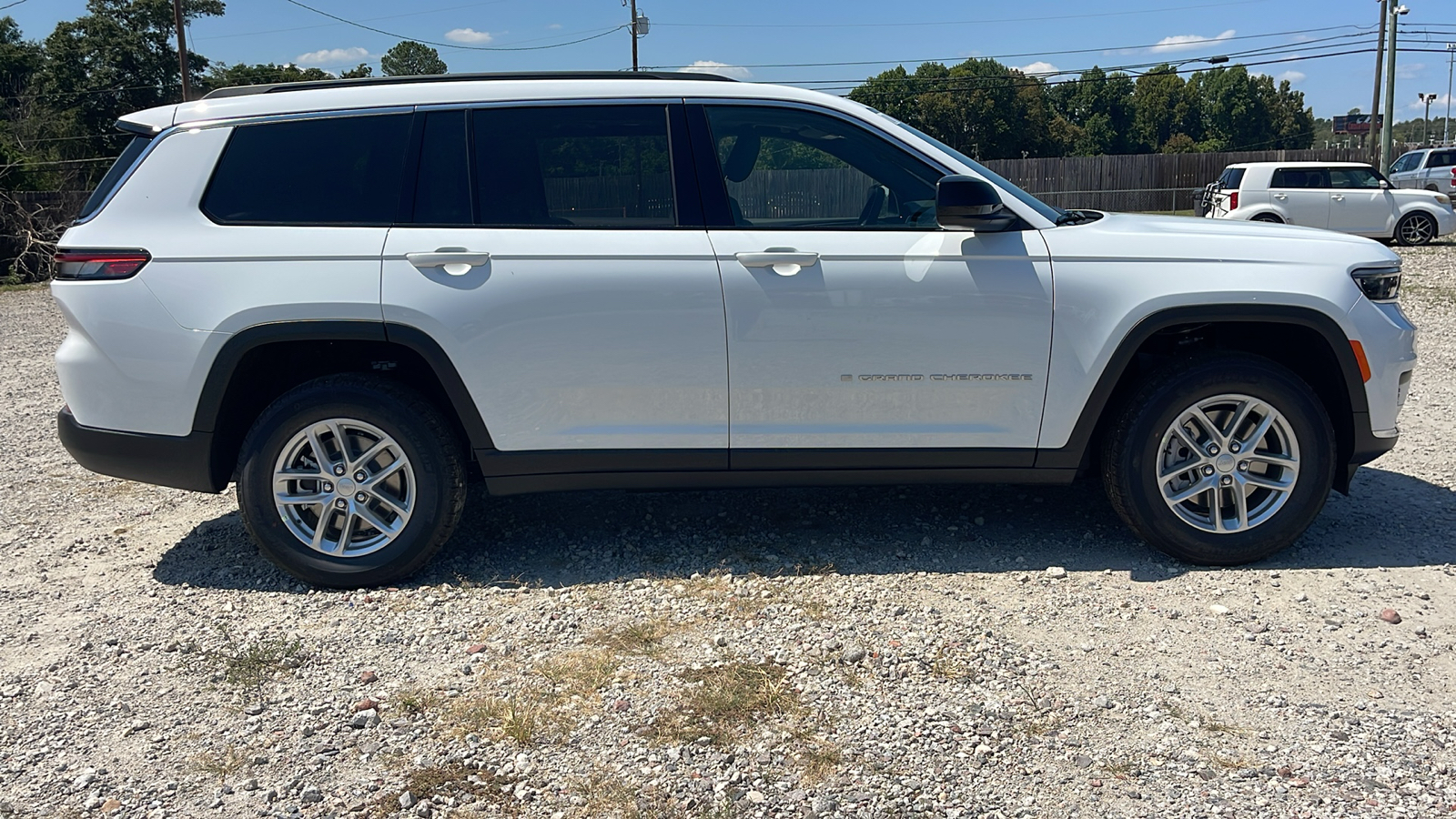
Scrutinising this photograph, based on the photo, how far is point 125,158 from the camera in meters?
4.16

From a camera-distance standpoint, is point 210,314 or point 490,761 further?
point 210,314

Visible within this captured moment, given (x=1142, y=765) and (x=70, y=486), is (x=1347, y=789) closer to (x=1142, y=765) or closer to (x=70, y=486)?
(x=1142, y=765)

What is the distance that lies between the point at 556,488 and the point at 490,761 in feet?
4.63

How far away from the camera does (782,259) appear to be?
402cm

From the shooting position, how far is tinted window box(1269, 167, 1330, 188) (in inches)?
781

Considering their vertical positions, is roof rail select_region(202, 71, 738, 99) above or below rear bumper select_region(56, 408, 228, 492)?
above

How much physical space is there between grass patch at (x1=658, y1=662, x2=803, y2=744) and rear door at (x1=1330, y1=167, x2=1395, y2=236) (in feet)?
66.2

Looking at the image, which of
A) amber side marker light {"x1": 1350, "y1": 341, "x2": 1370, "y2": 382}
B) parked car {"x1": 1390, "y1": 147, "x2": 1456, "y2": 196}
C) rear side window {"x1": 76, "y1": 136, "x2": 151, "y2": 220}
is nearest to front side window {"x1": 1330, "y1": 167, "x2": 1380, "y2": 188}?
parked car {"x1": 1390, "y1": 147, "x2": 1456, "y2": 196}

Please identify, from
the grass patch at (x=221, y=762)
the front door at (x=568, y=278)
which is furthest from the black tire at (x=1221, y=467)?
the grass patch at (x=221, y=762)

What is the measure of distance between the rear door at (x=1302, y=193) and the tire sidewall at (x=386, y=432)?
19.7 metres

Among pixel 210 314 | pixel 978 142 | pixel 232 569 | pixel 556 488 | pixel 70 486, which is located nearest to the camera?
pixel 210 314

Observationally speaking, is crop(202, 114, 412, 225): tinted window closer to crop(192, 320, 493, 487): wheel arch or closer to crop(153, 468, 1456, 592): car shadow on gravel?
crop(192, 320, 493, 487): wheel arch

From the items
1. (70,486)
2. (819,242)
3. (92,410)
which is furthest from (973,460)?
(70,486)

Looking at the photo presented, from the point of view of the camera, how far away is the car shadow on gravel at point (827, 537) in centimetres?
440
